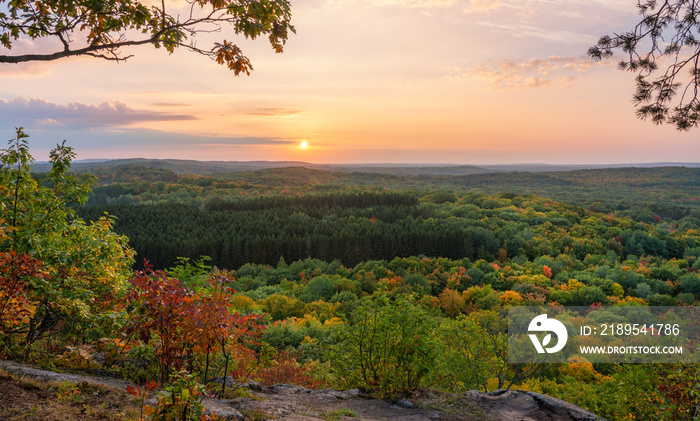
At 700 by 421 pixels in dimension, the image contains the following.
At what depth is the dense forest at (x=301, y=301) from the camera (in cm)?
810

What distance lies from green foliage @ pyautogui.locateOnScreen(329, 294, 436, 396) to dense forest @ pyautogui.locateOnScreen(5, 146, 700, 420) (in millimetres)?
49

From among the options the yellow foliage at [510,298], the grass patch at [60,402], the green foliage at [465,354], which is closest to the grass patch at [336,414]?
the grass patch at [60,402]

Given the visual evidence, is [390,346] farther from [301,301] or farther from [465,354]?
[301,301]

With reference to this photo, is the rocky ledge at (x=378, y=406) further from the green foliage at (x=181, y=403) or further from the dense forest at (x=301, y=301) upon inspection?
the green foliage at (x=181, y=403)

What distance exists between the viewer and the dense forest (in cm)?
810

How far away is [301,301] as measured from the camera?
48.6 meters

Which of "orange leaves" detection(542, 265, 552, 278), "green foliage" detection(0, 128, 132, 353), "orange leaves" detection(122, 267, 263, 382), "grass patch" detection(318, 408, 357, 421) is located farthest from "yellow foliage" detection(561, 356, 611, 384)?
"orange leaves" detection(542, 265, 552, 278)

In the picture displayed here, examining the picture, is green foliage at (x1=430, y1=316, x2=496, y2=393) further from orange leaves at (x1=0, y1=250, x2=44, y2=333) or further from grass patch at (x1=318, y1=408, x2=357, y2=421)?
orange leaves at (x1=0, y1=250, x2=44, y2=333)

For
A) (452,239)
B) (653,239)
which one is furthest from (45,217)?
(653,239)

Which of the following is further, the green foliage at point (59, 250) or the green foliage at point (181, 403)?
the green foliage at point (59, 250)

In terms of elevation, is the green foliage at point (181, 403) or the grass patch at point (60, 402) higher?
the green foliage at point (181, 403)

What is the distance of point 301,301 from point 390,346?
3950 cm

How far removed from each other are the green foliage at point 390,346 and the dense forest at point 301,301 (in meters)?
0.05

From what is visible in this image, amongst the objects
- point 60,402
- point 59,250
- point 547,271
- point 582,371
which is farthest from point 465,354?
point 547,271
